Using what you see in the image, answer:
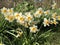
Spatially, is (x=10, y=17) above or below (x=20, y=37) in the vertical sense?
above

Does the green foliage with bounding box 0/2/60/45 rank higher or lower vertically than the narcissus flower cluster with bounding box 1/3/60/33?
lower

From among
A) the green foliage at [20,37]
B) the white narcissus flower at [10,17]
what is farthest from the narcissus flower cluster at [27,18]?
the green foliage at [20,37]

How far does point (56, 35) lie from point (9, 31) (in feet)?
2.61

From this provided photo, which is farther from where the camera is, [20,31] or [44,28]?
[44,28]

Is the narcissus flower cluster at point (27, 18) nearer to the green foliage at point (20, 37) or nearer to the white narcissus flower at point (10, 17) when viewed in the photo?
the white narcissus flower at point (10, 17)

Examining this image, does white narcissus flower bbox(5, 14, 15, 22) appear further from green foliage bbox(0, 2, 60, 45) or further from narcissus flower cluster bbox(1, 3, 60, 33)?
green foliage bbox(0, 2, 60, 45)

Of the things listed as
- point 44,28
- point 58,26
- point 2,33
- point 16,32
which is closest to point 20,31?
point 16,32

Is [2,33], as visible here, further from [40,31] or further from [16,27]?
[40,31]

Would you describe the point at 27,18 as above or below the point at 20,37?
above

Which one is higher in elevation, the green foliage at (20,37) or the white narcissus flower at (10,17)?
the white narcissus flower at (10,17)

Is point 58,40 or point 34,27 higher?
point 34,27

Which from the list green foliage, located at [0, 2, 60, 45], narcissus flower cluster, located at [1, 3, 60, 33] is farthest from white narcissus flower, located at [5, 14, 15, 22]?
green foliage, located at [0, 2, 60, 45]

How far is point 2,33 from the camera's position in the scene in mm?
3248

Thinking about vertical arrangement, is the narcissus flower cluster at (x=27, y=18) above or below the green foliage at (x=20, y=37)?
above
